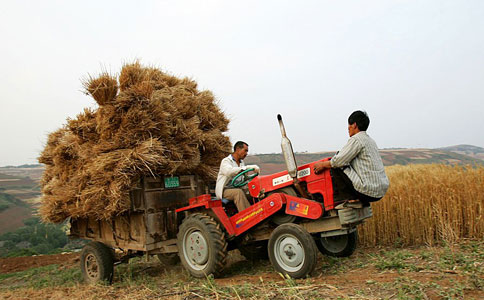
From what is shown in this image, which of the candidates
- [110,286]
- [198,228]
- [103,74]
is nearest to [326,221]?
[198,228]

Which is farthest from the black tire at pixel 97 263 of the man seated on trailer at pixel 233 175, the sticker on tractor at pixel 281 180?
the sticker on tractor at pixel 281 180

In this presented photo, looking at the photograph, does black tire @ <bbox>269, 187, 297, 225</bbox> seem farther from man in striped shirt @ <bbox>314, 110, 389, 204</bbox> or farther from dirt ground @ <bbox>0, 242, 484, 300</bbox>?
dirt ground @ <bbox>0, 242, 484, 300</bbox>

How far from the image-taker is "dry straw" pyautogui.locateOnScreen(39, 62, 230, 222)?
507 cm

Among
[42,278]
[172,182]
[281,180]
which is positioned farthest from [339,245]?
[42,278]

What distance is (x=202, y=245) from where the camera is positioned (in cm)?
504

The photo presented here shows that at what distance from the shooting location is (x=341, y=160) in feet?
14.1

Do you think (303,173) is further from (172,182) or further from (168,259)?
A: (168,259)

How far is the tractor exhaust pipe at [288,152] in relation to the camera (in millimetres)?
4293

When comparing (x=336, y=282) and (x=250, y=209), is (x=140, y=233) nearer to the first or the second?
(x=250, y=209)

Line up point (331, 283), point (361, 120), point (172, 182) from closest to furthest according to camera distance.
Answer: point (331, 283) → point (361, 120) → point (172, 182)

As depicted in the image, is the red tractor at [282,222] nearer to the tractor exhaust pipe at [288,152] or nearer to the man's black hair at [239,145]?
the tractor exhaust pipe at [288,152]

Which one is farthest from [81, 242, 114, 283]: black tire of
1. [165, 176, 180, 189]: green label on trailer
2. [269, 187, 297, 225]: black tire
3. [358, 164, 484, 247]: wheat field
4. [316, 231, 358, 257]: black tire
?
[358, 164, 484, 247]: wheat field

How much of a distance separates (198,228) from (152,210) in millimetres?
817

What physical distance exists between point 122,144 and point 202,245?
6.23 feet
